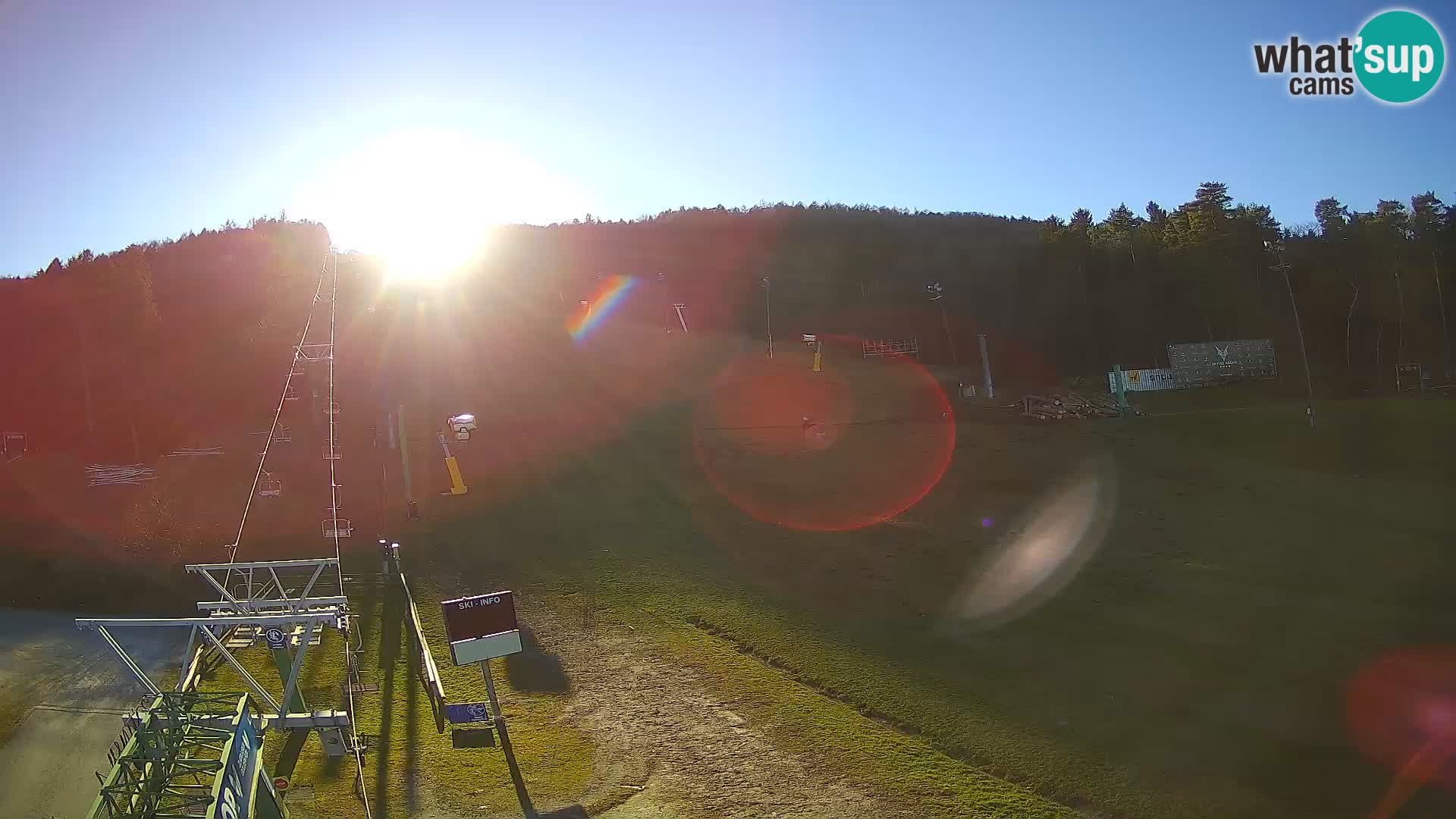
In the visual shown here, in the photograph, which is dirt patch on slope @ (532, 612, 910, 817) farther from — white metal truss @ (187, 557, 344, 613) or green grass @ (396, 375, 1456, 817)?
white metal truss @ (187, 557, 344, 613)

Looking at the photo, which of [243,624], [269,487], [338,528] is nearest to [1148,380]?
[338,528]

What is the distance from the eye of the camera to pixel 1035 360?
226 feet

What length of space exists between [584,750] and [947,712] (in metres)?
6.21

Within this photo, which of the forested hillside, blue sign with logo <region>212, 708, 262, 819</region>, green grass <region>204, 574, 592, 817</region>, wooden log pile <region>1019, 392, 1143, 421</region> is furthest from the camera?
the forested hillside

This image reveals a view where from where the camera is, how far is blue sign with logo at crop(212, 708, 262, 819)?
8.28 m

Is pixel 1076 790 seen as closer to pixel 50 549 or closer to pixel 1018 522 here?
pixel 1018 522

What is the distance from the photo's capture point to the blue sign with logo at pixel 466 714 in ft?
42.5

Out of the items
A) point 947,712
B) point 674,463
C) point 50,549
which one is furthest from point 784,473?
point 50,549

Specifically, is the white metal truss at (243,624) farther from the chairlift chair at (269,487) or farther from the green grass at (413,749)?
the chairlift chair at (269,487)

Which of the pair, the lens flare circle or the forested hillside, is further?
the forested hillside

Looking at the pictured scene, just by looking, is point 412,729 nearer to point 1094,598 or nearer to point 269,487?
point 1094,598

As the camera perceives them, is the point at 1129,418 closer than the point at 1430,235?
Yes

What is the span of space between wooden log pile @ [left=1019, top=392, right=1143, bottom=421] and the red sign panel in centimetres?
3752

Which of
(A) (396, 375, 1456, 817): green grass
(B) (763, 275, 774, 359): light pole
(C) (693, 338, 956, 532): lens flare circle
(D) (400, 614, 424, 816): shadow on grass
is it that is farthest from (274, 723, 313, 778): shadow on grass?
(B) (763, 275, 774, 359): light pole
